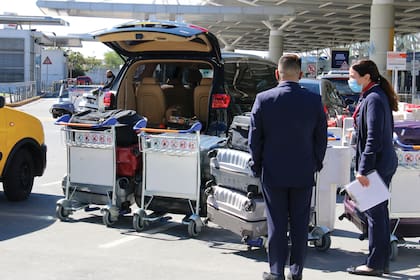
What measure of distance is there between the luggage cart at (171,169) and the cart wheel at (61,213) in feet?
3.32

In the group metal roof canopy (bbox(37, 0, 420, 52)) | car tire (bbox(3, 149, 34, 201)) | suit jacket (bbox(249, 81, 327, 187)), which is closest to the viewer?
suit jacket (bbox(249, 81, 327, 187))

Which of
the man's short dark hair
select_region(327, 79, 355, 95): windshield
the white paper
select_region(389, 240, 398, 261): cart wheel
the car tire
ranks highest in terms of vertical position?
the man's short dark hair

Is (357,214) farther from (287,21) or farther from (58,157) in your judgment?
(287,21)

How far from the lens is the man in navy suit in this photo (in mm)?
4938

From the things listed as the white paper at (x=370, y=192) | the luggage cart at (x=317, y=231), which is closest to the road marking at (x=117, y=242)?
the luggage cart at (x=317, y=231)

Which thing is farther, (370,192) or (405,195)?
(405,195)

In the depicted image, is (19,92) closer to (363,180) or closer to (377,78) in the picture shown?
(377,78)

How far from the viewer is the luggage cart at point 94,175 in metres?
7.20

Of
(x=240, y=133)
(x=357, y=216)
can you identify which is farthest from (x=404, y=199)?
(x=240, y=133)

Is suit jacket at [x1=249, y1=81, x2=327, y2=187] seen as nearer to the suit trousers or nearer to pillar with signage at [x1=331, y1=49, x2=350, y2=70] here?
the suit trousers

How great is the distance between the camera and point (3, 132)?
8328 millimetres

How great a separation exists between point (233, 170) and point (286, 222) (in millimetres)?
1205

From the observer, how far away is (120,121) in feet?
23.9

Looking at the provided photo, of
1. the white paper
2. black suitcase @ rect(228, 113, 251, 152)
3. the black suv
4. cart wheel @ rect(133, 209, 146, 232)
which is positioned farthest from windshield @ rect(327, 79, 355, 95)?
the white paper
